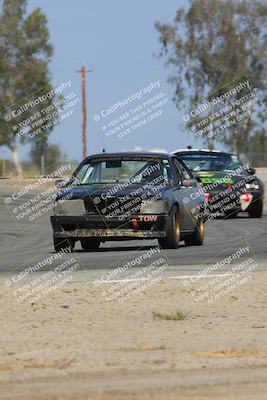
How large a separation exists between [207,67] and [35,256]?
209 ft

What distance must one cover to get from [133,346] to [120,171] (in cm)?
894

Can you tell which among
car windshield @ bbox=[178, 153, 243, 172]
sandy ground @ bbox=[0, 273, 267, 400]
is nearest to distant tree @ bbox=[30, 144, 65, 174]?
car windshield @ bbox=[178, 153, 243, 172]

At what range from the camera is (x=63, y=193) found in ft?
57.2

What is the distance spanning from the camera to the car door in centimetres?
1830

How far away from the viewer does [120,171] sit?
18.0m

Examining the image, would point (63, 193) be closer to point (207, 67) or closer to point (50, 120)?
point (50, 120)

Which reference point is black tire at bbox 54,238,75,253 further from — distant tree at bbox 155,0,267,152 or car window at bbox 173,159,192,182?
distant tree at bbox 155,0,267,152

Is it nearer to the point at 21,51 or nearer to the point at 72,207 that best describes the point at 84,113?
the point at 21,51

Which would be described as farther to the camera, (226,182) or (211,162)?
(211,162)

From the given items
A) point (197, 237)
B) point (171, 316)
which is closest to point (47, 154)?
point (197, 237)

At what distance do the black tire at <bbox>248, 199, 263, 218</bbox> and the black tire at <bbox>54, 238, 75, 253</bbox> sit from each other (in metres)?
9.72

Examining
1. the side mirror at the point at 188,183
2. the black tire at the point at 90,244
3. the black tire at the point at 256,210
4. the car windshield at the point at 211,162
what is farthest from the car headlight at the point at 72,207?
the black tire at the point at 256,210

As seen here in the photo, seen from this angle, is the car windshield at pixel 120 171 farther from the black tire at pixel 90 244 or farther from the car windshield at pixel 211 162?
the car windshield at pixel 211 162

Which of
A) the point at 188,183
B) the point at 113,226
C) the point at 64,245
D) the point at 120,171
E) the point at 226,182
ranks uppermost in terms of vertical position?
the point at 120,171
